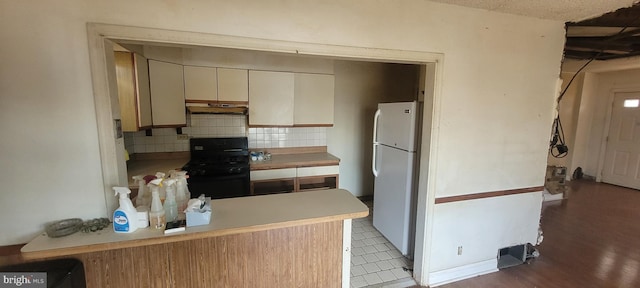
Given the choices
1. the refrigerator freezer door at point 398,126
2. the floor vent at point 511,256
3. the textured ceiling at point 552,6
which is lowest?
the floor vent at point 511,256

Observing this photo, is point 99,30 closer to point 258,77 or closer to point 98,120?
point 98,120

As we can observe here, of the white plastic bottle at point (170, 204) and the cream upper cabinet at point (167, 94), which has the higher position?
the cream upper cabinet at point (167, 94)

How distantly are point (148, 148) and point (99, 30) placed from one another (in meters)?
2.04

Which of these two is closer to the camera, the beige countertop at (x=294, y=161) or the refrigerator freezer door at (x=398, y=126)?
the refrigerator freezer door at (x=398, y=126)

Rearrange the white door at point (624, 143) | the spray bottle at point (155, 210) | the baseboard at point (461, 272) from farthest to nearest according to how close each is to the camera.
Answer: the white door at point (624, 143) < the baseboard at point (461, 272) < the spray bottle at point (155, 210)

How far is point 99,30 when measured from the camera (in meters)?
1.27

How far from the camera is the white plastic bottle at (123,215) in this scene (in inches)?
48.1

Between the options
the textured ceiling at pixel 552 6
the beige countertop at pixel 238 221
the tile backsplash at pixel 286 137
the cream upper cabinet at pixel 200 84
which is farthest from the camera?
the tile backsplash at pixel 286 137

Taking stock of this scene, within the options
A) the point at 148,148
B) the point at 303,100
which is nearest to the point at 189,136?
the point at 148,148

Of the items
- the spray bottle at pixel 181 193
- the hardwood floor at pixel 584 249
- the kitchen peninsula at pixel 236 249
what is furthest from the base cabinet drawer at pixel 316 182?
the spray bottle at pixel 181 193

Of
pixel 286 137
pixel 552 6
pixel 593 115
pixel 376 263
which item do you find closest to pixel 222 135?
pixel 286 137

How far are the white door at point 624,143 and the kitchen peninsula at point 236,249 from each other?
6.65 m

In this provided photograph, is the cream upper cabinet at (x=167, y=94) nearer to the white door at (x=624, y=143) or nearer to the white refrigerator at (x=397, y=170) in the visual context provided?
the white refrigerator at (x=397, y=170)

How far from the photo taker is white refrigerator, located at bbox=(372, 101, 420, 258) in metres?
2.51
